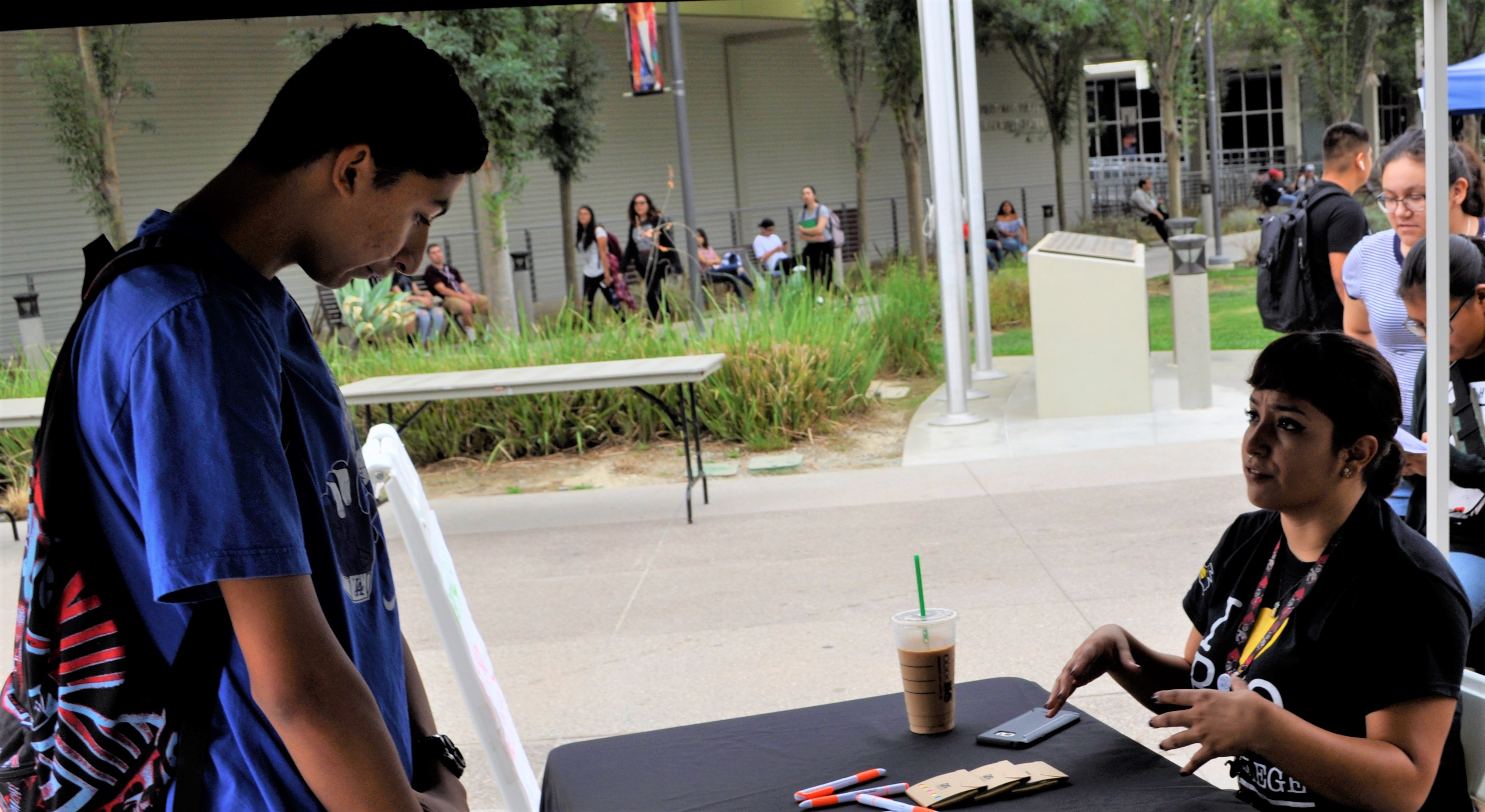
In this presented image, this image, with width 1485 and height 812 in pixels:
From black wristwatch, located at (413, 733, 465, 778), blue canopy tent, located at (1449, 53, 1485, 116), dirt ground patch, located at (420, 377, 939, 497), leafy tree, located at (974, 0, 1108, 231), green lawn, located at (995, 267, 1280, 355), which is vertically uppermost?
leafy tree, located at (974, 0, 1108, 231)

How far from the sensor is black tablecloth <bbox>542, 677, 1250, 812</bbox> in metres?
1.87

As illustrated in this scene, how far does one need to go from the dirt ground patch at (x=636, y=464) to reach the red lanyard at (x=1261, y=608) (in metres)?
6.54

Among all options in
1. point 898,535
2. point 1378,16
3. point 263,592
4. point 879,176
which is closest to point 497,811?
point 263,592

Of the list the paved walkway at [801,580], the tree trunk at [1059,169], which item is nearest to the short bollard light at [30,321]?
the paved walkway at [801,580]

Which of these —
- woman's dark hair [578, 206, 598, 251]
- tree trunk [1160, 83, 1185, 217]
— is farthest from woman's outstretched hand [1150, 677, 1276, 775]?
tree trunk [1160, 83, 1185, 217]

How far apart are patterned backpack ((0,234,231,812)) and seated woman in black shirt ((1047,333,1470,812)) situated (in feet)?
4.09

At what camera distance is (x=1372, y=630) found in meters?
1.91

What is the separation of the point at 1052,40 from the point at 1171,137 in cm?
437

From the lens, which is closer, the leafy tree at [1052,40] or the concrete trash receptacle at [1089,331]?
the concrete trash receptacle at [1089,331]

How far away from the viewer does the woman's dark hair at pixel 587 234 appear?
1594 cm

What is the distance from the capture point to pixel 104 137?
51.3 feet

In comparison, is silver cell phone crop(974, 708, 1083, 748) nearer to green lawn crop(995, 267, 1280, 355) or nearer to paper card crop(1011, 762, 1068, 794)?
paper card crop(1011, 762, 1068, 794)

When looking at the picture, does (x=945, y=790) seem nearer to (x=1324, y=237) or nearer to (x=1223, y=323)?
(x=1324, y=237)

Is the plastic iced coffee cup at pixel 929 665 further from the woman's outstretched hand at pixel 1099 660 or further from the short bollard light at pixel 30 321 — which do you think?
the short bollard light at pixel 30 321
